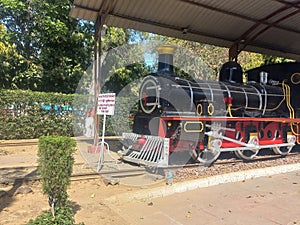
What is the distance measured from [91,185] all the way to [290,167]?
4.85 m

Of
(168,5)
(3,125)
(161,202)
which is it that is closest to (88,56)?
(3,125)

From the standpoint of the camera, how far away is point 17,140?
11625 mm

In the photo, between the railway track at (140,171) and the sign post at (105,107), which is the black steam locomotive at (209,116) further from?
the sign post at (105,107)

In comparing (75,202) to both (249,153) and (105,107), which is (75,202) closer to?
(105,107)

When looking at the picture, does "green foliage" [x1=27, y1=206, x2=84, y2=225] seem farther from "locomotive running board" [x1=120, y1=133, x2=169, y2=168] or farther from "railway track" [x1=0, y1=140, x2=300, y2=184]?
"locomotive running board" [x1=120, y1=133, x2=169, y2=168]

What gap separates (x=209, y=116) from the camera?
752 cm

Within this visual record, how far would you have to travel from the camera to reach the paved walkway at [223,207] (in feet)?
13.4

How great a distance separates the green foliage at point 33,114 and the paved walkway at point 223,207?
28.4 feet

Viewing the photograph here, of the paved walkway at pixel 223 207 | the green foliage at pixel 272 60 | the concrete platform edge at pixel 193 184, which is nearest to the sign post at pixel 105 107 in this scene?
the concrete platform edge at pixel 193 184

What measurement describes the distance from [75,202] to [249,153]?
577cm

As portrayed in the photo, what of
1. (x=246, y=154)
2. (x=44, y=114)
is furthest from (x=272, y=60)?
(x=44, y=114)

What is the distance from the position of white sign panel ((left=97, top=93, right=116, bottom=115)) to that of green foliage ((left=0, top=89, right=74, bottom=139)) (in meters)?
5.95

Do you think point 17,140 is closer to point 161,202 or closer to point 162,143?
point 162,143

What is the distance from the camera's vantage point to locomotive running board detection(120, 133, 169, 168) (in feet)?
20.9
